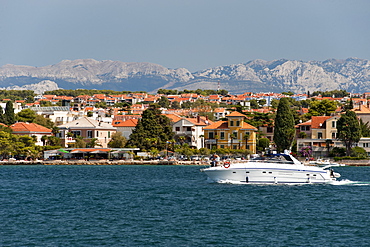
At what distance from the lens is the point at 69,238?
25.1 metres

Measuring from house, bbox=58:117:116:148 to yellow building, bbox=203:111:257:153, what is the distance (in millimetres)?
16348

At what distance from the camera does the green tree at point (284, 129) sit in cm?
8956

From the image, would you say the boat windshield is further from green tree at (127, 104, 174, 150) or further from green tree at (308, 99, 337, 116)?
green tree at (308, 99, 337, 116)

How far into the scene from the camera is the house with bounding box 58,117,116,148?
98.1m

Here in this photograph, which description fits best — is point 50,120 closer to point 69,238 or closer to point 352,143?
point 352,143

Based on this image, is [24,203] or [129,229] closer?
[129,229]

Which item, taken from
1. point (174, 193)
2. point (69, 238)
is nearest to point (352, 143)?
point (174, 193)

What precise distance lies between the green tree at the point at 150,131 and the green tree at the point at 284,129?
16.1m

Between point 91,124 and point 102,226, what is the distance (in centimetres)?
7177

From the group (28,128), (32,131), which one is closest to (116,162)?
(32,131)

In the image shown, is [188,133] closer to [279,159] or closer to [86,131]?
[86,131]

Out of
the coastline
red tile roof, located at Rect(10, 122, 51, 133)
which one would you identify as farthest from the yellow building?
red tile roof, located at Rect(10, 122, 51, 133)

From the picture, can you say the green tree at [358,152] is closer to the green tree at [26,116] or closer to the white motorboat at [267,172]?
the white motorboat at [267,172]

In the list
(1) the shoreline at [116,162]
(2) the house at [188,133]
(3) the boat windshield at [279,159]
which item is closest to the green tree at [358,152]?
(1) the shoreline at [116,162]
